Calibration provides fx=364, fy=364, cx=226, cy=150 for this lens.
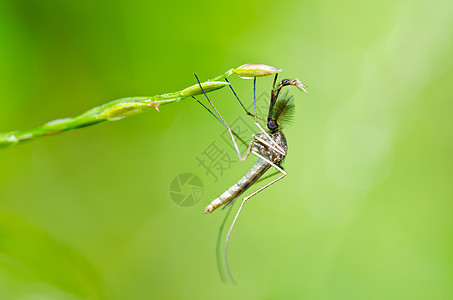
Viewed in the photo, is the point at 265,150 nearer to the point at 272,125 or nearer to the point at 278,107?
the point at 272,125

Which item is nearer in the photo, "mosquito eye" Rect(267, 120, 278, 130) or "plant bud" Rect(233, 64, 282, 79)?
"plant bud" Rect(233, 64, 282, 79)

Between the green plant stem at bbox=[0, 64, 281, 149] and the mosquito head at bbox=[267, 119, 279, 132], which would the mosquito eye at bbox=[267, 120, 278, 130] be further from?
the green plant stem at bbox=[0, 64, 281, 149]

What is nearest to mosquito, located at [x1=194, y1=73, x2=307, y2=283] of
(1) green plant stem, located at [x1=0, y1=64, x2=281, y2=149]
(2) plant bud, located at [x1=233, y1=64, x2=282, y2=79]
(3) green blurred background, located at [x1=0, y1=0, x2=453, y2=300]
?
(3) green blurred background, located at [x1=0, y1=0, x2=453, y2=300]

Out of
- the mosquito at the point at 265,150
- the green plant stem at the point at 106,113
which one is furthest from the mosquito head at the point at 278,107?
the green plant stem at the point at 106,113

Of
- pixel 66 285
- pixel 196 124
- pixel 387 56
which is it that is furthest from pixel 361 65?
pixel 66 285

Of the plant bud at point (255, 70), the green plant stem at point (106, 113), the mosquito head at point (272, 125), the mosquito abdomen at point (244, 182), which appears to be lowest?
the mosquito abdomen at point (244, 182)

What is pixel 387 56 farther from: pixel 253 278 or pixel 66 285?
pixel 66 285

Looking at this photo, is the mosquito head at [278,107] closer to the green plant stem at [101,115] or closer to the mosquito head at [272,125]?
the mosquito head at [272,125]

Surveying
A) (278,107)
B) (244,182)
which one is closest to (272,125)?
(278,107)

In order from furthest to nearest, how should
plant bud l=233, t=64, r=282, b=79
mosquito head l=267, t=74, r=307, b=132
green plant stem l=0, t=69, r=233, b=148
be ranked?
mosquito head l=267, t=74, r=307, b=132, plant bud l=233, t=64, r=282, b=79, green plant stem l=0, t=69, r=233, b=148
